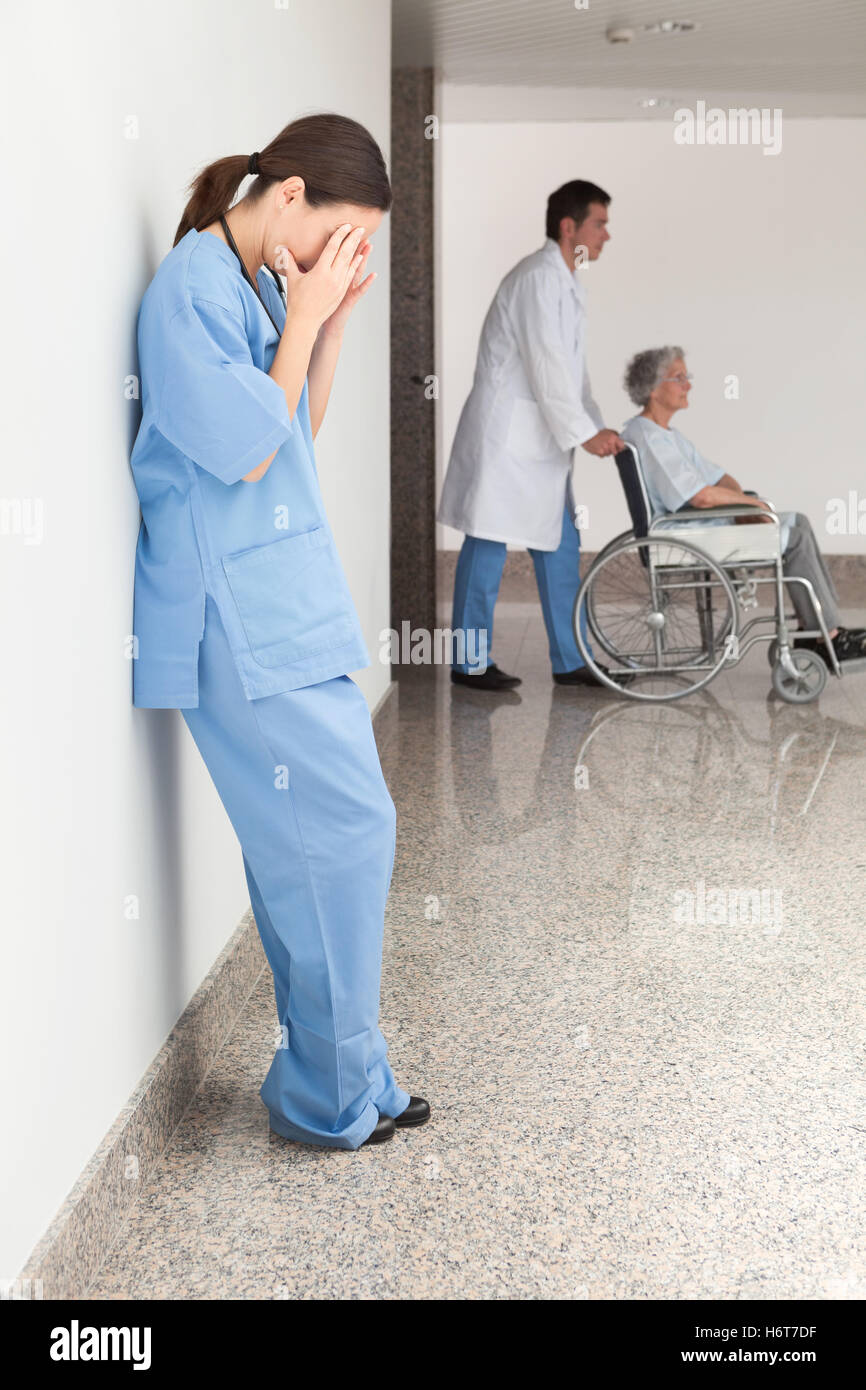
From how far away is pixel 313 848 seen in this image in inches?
58.2

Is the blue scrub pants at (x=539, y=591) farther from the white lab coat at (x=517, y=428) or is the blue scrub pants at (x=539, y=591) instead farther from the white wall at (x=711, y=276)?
the white wall at (x=711, y=276)

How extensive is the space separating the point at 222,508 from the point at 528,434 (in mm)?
3155

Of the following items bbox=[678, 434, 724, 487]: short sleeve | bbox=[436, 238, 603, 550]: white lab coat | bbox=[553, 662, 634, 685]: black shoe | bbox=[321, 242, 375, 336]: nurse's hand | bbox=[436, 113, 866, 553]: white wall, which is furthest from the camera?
bbox=[436, 113, 866, 553]: white wall

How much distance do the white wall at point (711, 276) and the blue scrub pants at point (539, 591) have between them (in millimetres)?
2568

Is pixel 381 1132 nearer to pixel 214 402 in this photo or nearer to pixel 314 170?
pixel 214 402

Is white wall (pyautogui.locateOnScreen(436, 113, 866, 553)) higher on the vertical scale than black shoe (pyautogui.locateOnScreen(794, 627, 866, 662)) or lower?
higher

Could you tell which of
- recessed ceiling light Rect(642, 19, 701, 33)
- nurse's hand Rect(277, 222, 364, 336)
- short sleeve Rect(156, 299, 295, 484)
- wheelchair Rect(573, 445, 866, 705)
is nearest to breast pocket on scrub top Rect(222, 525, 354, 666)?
short sleeve Rect(156, 299, 295, 484)

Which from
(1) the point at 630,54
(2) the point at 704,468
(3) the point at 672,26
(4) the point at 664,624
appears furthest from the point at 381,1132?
(1) the point at 630,54

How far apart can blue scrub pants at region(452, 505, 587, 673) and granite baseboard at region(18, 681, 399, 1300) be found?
8.18 feet

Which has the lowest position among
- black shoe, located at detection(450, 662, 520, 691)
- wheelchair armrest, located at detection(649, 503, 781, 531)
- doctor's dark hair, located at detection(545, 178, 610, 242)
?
black shoe, located at detection(450, 662, 520, 691)

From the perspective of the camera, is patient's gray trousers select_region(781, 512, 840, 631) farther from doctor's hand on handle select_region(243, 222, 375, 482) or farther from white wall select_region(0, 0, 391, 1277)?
doctor's hand on handle select_region(243, 222, 375, 482)

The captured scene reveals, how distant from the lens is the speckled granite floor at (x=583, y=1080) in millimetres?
1378

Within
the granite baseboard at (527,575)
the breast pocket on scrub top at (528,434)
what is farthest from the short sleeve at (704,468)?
the granite baseboard at (527,575)

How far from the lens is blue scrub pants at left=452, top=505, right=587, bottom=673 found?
4.55m
